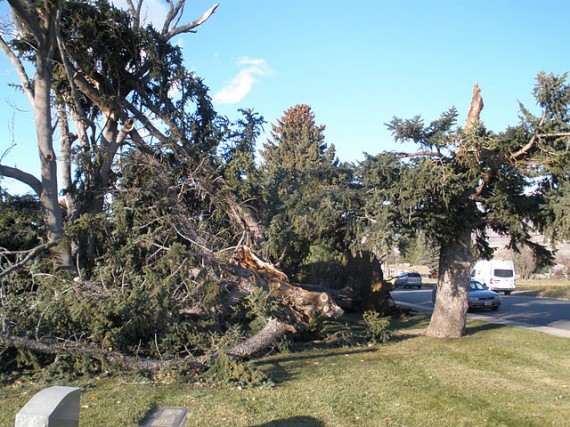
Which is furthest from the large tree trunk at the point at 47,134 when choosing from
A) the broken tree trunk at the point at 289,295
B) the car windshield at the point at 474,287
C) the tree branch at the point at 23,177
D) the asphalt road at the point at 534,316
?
the car windshield at the point at 474,287

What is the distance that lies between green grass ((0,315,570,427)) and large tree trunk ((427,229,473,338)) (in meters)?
2.17

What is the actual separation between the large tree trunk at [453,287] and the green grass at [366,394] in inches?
85.3

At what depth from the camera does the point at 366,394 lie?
23.3 ft

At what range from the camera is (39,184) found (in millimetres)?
11039

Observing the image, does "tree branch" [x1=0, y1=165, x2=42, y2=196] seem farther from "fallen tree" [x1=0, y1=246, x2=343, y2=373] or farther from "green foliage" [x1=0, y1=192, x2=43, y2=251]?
"fallen tree" [x1=0, y1=246, x2=343, y2=373]

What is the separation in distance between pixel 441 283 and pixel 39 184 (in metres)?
9.65

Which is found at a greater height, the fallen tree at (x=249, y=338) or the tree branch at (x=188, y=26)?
the tree branch at (x=188, y=26)

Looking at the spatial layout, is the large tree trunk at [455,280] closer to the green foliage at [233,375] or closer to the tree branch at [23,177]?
the green foliage at [233,375]

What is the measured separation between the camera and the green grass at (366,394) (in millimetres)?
5988

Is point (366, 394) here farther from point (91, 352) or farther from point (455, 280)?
point (455, 280)

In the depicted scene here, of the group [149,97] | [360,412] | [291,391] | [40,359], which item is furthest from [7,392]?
[149,97]

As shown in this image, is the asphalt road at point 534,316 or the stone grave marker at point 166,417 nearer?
the stone grave marker at point 166,417

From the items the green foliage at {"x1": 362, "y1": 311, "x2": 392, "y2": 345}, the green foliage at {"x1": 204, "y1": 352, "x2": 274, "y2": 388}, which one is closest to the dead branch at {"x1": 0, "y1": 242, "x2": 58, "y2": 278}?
the green foliage at {"x1": 204, "y1": 352, "x2": 274, "y2": 388}

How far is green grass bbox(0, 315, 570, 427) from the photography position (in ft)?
19.6
